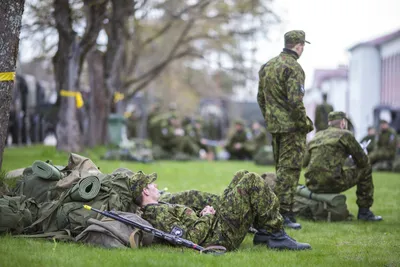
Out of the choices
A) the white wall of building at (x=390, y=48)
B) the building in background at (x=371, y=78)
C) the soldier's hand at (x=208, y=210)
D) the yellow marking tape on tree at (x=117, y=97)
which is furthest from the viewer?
the building in background at (x=371, y=78)

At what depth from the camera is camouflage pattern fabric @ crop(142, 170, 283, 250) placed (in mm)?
6762

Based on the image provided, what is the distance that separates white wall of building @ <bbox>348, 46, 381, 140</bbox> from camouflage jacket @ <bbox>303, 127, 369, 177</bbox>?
43262 millimetres

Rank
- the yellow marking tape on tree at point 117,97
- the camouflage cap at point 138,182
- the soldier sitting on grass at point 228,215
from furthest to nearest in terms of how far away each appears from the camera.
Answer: the yellow marking tape on tree at point 117,97 < the camouflage cap at point 138,182 < the soldier sitting on grass at point 228,215

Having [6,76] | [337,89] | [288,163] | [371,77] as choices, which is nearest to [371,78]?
[371,77]

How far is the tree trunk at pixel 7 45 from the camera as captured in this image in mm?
7848

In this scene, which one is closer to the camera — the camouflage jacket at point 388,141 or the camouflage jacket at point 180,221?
the camouflage jacket at point 180,221

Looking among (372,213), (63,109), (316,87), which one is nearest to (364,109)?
(316,87)

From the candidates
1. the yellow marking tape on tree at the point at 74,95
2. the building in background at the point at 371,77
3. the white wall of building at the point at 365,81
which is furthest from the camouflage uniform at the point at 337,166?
the white wall of building at the point at 365,81

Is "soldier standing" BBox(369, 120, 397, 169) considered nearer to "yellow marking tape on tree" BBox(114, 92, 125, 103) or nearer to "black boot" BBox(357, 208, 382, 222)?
"yellow marking tape on tree" BBox(114, 92, 125, 103)

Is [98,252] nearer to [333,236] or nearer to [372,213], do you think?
[333,236]

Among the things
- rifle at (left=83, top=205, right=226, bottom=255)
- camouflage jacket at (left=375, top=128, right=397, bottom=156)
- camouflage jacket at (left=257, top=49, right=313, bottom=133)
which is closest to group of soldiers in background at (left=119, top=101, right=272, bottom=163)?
camouflage jacket at (left=375, top=128, right=397, bottom=156)

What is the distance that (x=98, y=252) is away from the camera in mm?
6219

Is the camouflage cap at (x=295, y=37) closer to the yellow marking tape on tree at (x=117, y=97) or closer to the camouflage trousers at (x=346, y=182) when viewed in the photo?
the camouflage trousers at (x=346, y=182)

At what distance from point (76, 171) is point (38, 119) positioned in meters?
26.3
